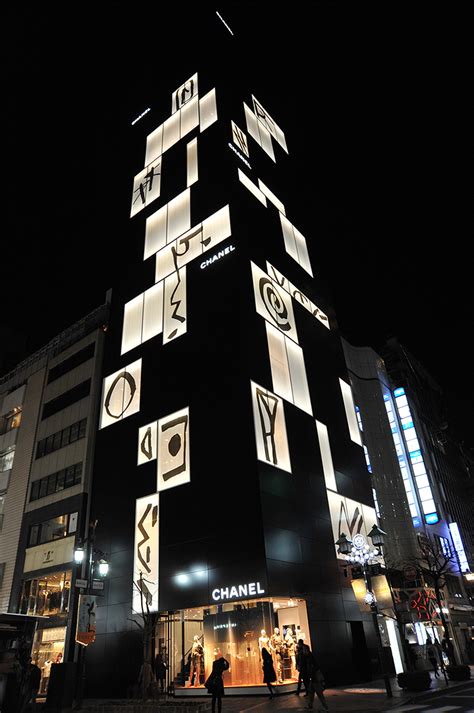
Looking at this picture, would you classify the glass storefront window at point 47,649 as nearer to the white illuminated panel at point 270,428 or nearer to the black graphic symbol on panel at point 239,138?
the white illuminated panel at point 270,428

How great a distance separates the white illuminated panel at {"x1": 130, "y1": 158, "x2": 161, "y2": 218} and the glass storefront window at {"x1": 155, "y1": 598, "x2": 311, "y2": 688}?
2743cm

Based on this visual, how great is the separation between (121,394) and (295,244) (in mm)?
16709

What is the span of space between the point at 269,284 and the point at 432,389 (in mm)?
55595

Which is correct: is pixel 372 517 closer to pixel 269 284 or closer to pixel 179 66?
pixel 269 284

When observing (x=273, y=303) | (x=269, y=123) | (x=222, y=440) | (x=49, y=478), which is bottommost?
(x=222, y=440)

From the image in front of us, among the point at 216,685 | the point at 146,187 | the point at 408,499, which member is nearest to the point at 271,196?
the point at 146,187

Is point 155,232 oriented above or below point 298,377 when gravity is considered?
above

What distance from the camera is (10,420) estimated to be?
45.6 metres

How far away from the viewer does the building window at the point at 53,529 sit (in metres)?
33.3

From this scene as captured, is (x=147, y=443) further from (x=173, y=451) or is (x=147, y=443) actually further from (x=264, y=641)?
(x=264, y=641)

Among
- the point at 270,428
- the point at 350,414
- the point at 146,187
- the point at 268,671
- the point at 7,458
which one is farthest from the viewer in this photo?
the point at 7,458

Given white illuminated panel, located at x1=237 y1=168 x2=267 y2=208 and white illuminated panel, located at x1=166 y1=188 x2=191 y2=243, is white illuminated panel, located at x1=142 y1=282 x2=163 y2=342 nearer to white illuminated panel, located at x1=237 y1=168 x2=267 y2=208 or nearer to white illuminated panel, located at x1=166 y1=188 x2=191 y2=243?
white illuminated panel, located at x1=166 y1=188 x2=191 y2=243

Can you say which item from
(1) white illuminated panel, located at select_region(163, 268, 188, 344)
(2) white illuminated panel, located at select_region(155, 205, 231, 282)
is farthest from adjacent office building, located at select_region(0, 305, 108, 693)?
(1) white illuminated panel, located at select_region(163, 268, 188, 344)

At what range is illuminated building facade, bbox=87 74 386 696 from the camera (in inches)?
826
